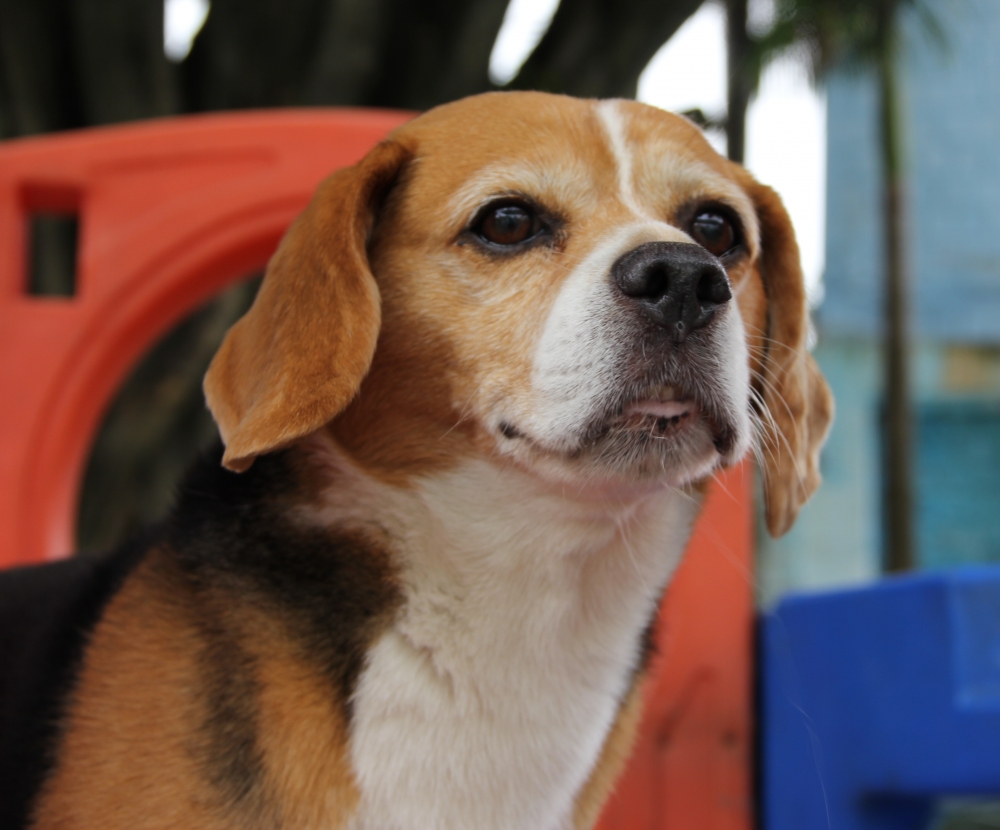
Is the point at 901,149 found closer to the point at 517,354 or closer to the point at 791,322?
the point at 791,322

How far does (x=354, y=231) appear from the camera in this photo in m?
1.69

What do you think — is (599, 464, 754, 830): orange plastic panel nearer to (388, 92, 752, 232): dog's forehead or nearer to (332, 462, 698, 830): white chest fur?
(332, 462, 698, 830): white chest fur

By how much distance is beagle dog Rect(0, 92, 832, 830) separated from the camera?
1.53m

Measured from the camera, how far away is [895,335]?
909 centimetres

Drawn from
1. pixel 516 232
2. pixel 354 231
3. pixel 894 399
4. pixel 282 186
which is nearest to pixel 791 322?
pixel 516 232

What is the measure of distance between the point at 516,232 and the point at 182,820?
1096 millimetres

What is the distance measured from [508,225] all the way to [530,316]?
0.21 meters

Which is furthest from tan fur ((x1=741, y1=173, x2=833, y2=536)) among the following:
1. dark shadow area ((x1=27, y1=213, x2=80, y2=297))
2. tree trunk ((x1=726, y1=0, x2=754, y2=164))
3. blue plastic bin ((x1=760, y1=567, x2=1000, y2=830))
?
tree trunk ((x1=726, y1=0, x2=754, y2=164))

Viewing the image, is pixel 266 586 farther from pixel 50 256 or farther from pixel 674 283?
pixel 50 256

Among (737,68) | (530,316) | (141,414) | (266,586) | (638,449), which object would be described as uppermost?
(737,68)

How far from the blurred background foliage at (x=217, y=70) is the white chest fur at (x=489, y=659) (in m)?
3.94

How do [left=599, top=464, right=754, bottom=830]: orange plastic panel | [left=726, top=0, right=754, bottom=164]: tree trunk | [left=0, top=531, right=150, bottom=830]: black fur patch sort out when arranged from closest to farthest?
[left=0, top=531, right=150, bottom=830]: black fur patch, [left=599, top=464, right=754, bottom=830]: orange plastic panel, [left=726, top=0, right=754, bottom=164]: tree trunk

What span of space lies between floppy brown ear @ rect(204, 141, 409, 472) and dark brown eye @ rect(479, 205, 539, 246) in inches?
8.7

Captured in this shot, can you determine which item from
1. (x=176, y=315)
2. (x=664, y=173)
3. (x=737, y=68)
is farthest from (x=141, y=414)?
(x=737, y=68)
